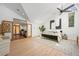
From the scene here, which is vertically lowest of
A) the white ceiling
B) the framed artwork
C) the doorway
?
the doorway

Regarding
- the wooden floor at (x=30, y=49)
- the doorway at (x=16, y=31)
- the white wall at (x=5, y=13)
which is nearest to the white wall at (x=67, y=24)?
the wooden floor at (x=30, y=49)

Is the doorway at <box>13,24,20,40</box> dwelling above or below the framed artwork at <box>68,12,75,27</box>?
below

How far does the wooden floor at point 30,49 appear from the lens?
6.93 feet

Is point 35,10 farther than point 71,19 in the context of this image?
Yes

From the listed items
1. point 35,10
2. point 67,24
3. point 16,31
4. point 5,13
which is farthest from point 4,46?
point 67,24

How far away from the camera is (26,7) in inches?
85.5

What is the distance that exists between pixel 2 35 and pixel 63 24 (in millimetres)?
1446

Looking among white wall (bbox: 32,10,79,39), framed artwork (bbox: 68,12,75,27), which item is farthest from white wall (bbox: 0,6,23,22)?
framed artwork (bbox: 68,12,75,27)

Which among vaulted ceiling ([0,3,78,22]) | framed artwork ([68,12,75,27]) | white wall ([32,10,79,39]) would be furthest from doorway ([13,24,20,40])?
framed artwork ([68,12,75,27])

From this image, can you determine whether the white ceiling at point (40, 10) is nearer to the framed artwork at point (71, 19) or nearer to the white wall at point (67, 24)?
the white wall at point (67, 24)

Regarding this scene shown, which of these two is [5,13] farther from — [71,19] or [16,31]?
[71,19]

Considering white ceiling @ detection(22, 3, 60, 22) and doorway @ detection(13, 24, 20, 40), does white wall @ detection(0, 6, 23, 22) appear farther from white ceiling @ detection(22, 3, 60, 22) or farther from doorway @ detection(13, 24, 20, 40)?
white ceiling @ detection(22, 3, 60, 22)

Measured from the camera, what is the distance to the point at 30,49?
2158mm

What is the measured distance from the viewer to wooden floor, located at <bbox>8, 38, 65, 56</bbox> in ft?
6.93
